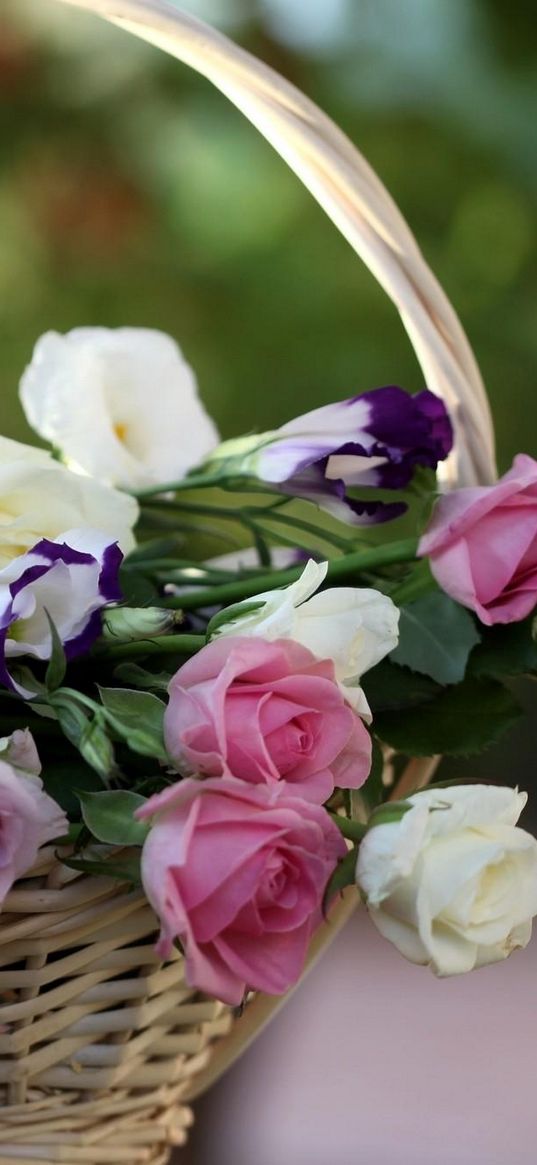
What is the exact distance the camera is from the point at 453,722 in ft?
1.32

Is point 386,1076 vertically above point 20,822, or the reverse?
point 20,822

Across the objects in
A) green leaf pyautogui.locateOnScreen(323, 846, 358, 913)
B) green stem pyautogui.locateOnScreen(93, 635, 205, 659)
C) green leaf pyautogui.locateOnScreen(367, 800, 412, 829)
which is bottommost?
green leaf pyautogui.locateOnScreen(323, 846, 358, 913)

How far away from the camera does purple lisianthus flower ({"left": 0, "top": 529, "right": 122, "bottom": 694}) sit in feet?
0.98

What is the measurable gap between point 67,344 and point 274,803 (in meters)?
0.27

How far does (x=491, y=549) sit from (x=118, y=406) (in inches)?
7.7

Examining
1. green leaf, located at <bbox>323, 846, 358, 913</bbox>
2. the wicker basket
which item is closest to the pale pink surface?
the wicker basket

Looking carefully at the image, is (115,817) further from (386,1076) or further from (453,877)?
(386,1076)

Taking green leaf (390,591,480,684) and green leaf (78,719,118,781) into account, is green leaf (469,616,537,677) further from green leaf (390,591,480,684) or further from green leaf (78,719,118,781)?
green leaf (78,719,118,781)

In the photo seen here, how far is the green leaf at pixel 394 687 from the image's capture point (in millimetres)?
395

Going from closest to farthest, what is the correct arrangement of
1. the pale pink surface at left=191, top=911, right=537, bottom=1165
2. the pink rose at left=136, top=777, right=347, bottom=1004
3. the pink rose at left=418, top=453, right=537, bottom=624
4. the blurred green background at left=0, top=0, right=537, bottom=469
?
the pink rose at left=136, top=777, right=347, bottom=1004 → the pink rose at left=418, top=453, right=537, bottom=624 → the pale pink surface at left=191, top=911, right=537, bottom=1165 → the blurred green background at left=0, top=0, right=537, bottom=469

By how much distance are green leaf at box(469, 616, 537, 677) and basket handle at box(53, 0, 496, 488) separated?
6 cm

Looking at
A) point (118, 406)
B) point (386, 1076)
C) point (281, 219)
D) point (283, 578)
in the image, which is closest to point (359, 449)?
point (283, 578)

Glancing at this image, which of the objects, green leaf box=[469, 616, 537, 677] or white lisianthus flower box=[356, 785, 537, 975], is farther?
green leaf box=[469, 616, 537, 677]

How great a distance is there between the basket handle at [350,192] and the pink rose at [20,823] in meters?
0.22
